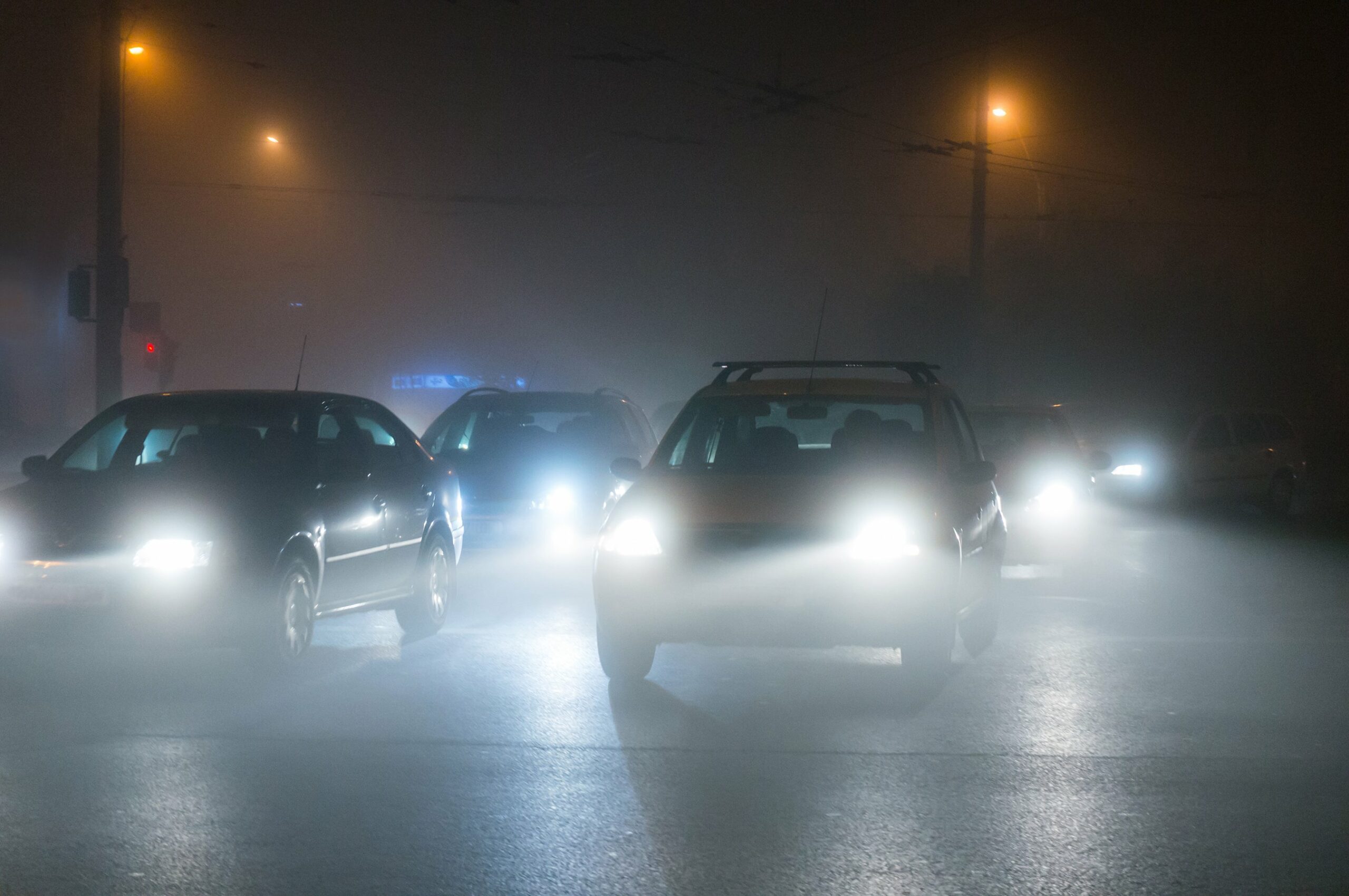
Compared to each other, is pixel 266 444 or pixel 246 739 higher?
pixel 266 444

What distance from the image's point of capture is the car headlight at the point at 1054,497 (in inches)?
587

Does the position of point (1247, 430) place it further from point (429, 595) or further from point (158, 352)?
point (158, 352)

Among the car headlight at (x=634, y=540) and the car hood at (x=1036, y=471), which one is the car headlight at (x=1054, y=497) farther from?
the car headlight at (x=634, y=540)

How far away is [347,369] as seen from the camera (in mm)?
46656

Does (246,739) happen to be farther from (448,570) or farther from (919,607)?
(448,570)

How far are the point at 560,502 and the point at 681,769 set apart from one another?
25.4 ft

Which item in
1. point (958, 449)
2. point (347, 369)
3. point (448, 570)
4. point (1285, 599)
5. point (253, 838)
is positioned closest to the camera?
point (253, 838)

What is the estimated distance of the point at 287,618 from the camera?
8844 millimetres

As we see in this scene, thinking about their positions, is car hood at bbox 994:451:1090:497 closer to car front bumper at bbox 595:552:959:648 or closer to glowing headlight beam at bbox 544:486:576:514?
glowing headlight beam at bbox 544:486:576:514

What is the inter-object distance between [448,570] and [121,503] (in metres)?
3.10

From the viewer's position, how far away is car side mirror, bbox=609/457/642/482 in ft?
30.7

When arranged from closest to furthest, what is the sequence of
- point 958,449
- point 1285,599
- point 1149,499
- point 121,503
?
point 121,503, point 958,449, point 1285,599, point 1149,499

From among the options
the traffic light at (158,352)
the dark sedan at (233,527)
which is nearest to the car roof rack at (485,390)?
the dark sedan at (233,527)

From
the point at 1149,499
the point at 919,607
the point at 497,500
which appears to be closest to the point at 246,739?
the point at 919,607
